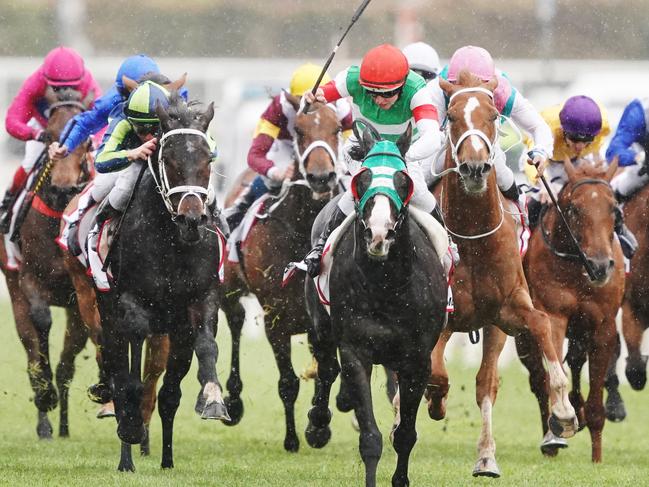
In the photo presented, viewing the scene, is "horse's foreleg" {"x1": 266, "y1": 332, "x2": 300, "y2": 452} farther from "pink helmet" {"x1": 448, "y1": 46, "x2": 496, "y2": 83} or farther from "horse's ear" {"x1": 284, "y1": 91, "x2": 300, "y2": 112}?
"pink helmet" {"x1": 448, "y1": 46, "x2": 496, "y2": 83}

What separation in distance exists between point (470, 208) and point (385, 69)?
995 millimetres

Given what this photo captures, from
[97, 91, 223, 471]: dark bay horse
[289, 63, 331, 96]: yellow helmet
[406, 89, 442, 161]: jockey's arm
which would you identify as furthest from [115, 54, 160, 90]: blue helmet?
[406, 89, 442, 161]: jockey's arm

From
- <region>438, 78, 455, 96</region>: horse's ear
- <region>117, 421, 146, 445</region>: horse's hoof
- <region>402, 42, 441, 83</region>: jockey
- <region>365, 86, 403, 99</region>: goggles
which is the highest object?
<region>402, 42, 441, 83</region>: jockey

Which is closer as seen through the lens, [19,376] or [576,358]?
[576,358]

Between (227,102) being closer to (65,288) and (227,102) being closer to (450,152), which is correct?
(65,288)

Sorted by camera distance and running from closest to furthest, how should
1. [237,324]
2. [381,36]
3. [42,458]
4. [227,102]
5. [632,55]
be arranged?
[42,458] → [237,324] → [227,102] → [381,36] → [632,55]

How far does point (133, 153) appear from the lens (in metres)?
8.22

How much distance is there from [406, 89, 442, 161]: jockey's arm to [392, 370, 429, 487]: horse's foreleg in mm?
1113

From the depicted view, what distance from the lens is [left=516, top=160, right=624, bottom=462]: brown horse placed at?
30.5 feet

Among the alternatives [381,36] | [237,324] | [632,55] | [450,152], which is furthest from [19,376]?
[632,55]

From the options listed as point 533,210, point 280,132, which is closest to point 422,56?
point 280,132

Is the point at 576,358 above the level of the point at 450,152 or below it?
below

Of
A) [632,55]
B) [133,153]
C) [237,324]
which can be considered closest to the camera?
[133,153]

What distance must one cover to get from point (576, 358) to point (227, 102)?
16337 millimetres
